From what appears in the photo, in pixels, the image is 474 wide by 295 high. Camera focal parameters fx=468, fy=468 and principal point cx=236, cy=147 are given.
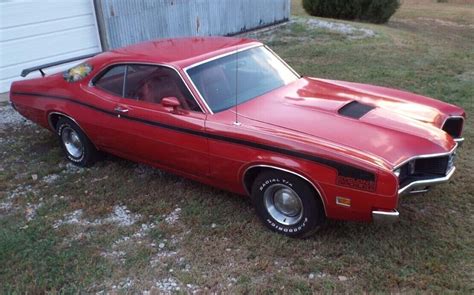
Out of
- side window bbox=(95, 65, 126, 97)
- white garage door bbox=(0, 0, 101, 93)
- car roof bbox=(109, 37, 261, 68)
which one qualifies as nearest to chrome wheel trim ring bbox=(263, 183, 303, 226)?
car roof bbox=(109, 37, 261, 68)

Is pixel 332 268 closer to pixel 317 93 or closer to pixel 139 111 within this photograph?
pixel 317 93

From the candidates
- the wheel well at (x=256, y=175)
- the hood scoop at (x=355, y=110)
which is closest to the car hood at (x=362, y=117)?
the hood scoop at (x=355, y=110)

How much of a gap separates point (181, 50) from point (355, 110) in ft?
5.98

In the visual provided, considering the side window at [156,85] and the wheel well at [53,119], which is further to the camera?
the wheel well at [53,119]

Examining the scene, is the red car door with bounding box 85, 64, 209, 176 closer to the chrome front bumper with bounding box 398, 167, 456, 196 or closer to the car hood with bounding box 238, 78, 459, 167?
the car hood with bounding box 238, 78, 459, 167

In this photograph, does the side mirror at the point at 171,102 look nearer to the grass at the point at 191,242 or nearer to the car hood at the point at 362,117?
the car hood at the point at 362,117

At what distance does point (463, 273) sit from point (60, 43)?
775cm

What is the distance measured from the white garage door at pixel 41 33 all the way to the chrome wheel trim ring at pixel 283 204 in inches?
245

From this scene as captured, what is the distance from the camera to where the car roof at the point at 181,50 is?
173 inches

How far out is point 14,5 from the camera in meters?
7.89

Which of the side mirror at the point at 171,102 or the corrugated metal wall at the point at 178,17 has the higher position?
the side mirror at the point at 171,102

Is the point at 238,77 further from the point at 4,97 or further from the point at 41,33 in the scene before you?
the point at 41,33

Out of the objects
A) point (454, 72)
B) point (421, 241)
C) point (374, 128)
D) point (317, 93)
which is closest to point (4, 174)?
point (317, 93)

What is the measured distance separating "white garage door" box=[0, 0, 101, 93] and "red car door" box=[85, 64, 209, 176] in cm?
408
